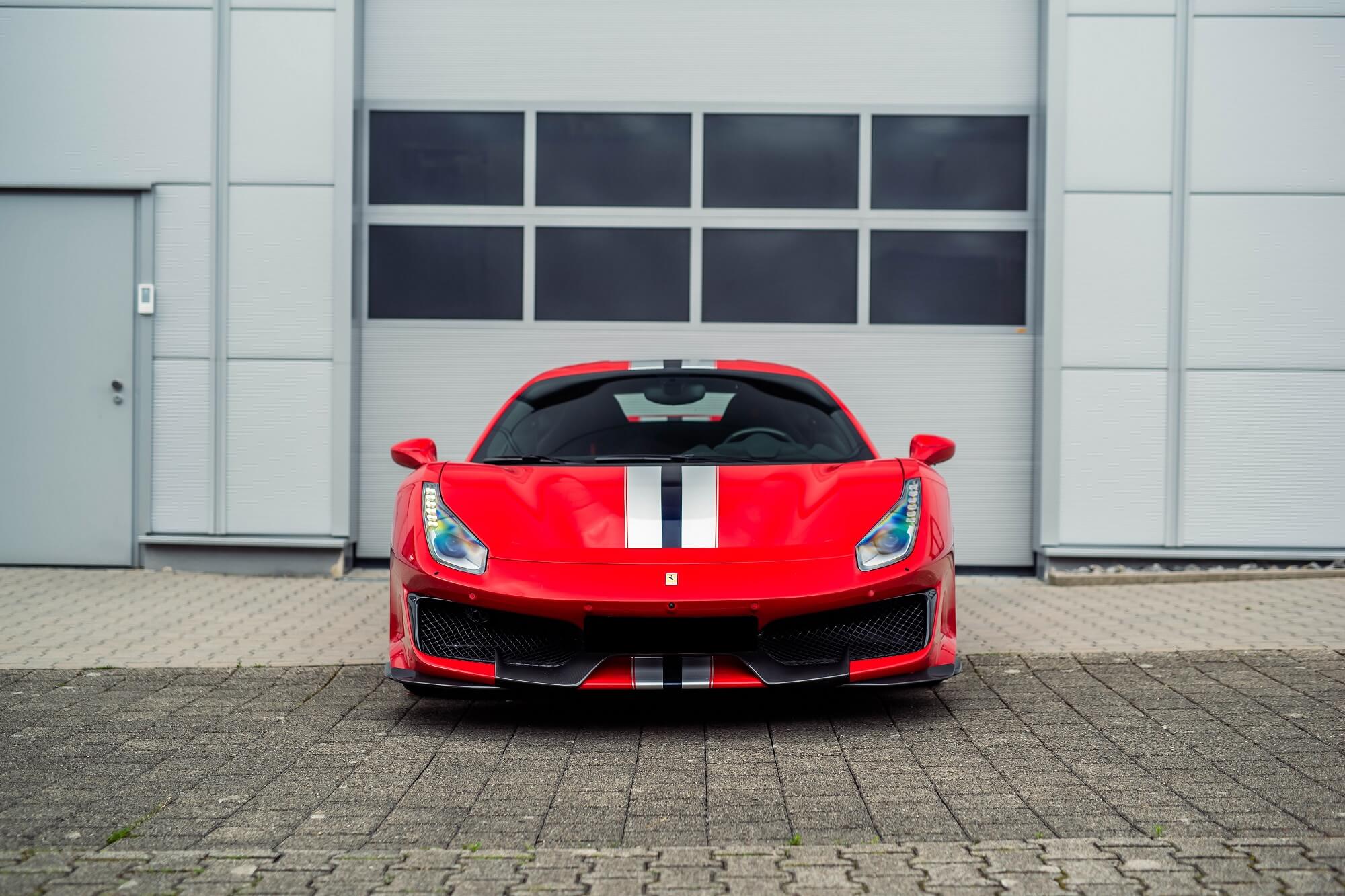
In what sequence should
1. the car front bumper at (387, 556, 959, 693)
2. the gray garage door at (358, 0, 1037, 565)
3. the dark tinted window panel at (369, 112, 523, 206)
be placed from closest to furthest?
the car front bumper at (387, 556, 959, 693) < the gray garage door at (358, 0, 1037, 565) < the dark tinted window panel at (369, 112, 523, 206)

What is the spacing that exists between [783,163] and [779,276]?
0.77 metres

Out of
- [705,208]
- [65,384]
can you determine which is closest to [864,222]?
[705,208]

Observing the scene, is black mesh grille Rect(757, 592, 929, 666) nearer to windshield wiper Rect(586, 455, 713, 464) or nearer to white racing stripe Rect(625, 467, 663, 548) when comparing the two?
white racing stripe Rect(625, 467, 663, 548)

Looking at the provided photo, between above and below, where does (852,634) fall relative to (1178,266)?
below

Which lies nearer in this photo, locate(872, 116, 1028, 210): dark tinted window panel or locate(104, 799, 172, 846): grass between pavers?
locate(104, 799, 172, 846): grass between pavers

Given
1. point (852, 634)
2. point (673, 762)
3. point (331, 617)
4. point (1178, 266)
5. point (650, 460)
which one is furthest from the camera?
point (1178, 266)

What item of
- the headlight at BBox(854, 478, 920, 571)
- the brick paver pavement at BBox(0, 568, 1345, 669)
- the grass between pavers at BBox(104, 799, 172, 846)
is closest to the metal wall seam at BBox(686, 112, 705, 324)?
the brick paver pavement at BBox(0, 568, 1345, 669)

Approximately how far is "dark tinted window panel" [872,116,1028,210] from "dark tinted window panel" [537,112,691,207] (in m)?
1.33

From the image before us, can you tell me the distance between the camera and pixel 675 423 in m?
5.40

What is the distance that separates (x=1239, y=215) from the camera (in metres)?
8.20

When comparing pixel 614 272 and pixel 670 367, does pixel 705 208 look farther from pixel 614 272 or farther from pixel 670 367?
pixel 670 367

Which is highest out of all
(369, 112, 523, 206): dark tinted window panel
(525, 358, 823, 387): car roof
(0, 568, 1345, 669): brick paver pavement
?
(369, 112, 523, 206): dark tinted window panel

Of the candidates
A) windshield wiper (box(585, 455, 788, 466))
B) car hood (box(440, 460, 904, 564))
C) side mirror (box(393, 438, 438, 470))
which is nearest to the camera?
car hood (box(440, 460, 904, 564))

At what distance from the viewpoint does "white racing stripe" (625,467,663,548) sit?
14.0 ft
